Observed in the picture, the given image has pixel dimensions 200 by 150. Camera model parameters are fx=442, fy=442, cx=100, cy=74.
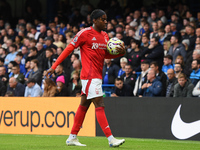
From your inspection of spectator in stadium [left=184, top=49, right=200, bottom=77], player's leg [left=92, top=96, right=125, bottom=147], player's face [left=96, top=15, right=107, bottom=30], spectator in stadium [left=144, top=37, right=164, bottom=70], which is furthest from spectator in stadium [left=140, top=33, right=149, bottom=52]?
player's leg [left=92, top=96, right=125, bottom=147]

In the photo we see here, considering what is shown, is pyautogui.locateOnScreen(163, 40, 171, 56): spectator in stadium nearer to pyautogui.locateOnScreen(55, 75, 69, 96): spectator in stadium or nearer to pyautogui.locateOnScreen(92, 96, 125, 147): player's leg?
pyautogui.locateOnScreen(55, 75, 69, 96): spectator in stadium

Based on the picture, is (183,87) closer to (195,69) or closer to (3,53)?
(195,69)

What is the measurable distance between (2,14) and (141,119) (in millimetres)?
15156

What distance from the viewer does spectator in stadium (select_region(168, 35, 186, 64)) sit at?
45.5ft

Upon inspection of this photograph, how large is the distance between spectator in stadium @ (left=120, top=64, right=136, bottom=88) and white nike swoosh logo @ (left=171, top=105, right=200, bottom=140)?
2892 mm

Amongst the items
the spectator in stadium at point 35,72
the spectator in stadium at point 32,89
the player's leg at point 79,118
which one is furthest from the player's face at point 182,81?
the spectator in stadium at point 35,72

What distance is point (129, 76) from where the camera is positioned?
44.5 ft

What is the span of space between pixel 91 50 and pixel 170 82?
451cm

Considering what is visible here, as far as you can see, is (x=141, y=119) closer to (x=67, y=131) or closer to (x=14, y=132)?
(x=67, y=131)

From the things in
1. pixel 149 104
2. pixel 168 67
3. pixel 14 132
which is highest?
pixel 168 67

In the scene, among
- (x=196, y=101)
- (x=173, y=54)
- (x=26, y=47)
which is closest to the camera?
(x=196, y=101)

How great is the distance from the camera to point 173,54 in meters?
14.1

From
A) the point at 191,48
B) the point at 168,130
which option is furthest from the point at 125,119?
the point at 191,48

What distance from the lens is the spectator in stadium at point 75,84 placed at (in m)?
13.8
